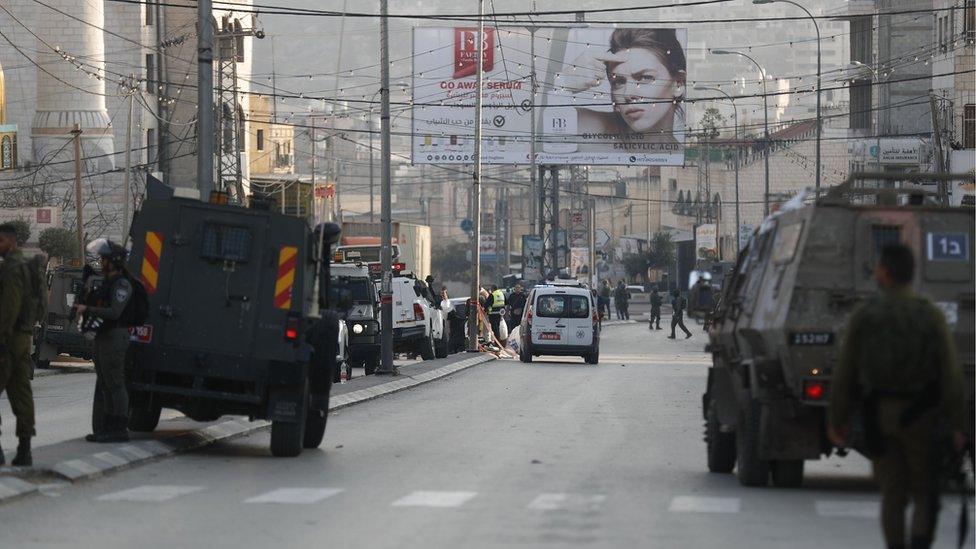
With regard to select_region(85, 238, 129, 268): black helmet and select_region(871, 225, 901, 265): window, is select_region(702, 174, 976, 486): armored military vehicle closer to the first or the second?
select_region(871, 225, 901, 265): window

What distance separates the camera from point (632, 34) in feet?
216

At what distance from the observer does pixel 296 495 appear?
12.4m

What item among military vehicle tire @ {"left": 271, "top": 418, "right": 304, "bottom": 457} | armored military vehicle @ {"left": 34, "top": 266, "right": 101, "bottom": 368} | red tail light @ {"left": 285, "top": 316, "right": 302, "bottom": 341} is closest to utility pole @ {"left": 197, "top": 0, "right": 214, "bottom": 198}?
red tail light @ {"left": 285, "top": 316, "right": 302, "bottom": 341}

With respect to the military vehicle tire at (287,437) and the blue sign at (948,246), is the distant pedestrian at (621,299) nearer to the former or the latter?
the military vehicle tire at (287,437)

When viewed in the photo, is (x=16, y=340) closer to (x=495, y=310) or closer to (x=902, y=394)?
(x=902, y=394)

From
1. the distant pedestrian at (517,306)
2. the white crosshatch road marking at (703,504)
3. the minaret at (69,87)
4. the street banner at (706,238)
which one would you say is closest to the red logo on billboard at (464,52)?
the minaret at (69,87)

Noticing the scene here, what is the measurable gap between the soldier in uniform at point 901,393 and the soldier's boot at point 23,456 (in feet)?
23.8

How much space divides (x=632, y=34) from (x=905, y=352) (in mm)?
58640

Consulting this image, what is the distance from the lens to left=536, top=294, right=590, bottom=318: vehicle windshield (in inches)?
1619

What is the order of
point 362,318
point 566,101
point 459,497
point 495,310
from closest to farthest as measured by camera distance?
point 459,497 < point 362,318 < point 495,310 < point 566,101

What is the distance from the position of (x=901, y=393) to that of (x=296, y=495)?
548cm

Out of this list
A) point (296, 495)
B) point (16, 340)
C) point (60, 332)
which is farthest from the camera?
point (60, 332)

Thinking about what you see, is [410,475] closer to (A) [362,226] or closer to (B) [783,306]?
(B) [783,306]

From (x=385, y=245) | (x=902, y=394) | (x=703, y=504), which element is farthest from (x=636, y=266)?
(x=902, y=394)
